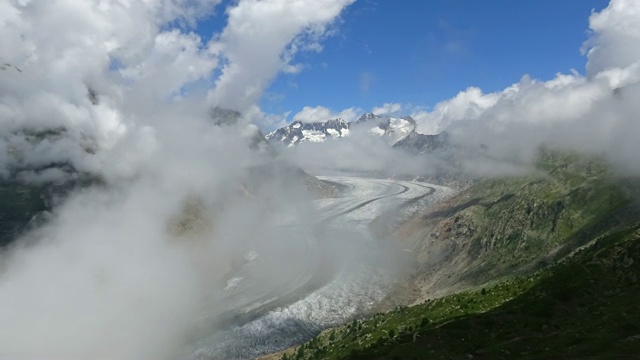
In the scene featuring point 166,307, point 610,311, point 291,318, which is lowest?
point 610,311

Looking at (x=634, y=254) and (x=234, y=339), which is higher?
(x=234, y=339)

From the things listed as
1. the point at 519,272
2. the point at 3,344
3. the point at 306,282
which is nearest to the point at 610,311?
the point at 519,272

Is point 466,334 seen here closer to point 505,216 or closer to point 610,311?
point 610,311

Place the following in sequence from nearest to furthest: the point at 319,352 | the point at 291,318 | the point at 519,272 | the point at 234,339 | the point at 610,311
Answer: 1. the point at 610,311
2. the point at 319,352
3. the point at 519,272
4. the point at 234,339
5. the point at 291,318

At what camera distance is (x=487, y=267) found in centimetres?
16075

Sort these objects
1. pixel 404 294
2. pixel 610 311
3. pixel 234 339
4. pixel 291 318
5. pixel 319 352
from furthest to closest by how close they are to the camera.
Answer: pixel 404 294, pixel 291 318, pixel 234 339, pixel 319 352, pixel 610 311

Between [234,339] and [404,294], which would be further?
[404,294]

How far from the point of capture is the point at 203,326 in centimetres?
15700

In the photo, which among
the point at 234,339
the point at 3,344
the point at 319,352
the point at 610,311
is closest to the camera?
the point at 610,311

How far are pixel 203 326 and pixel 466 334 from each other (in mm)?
118800

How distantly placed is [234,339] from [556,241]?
102m

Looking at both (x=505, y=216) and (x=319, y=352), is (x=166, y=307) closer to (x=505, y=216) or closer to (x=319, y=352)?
(x=319, y=352)

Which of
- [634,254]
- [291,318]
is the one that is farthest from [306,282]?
[634,254]

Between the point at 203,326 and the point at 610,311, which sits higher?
the point at 203,326
